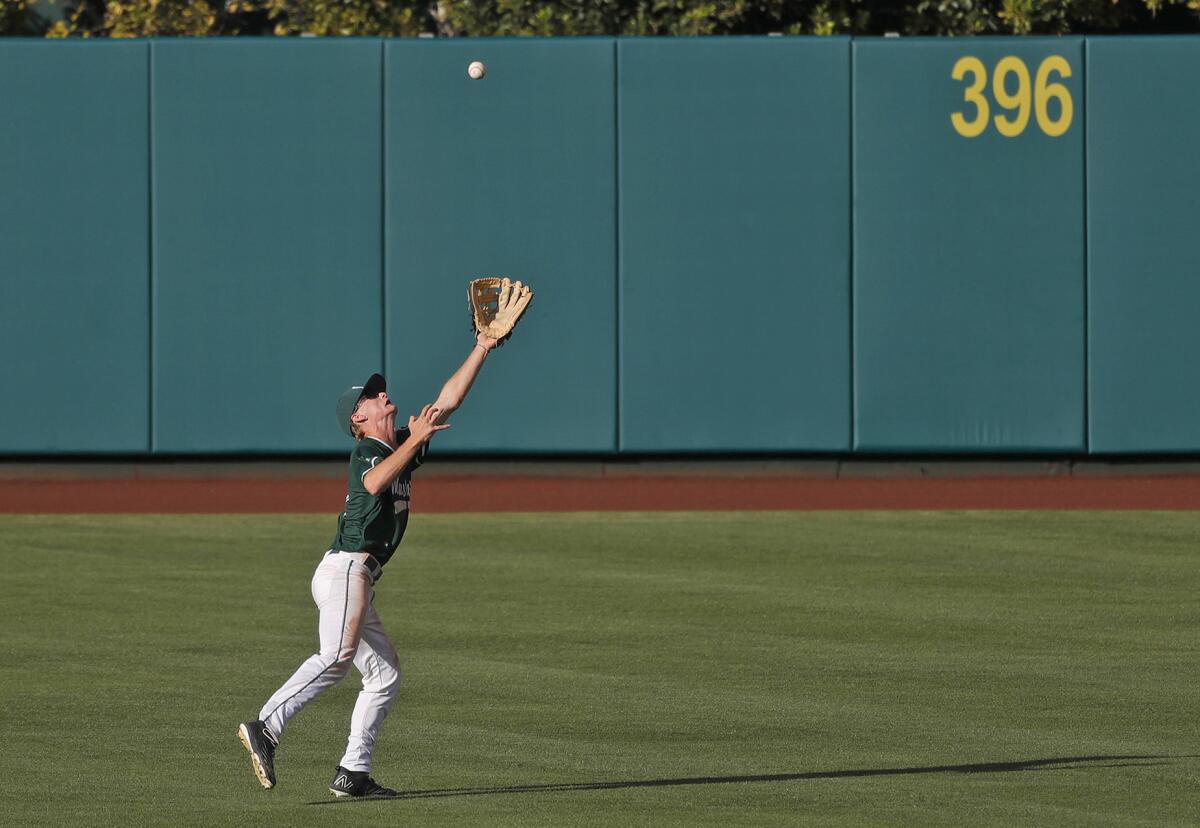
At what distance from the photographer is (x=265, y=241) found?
22.6m

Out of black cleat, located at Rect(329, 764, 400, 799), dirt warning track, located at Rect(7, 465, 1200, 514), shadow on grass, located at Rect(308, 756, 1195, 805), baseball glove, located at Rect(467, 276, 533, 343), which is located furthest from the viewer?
dirt warning track, located at Rect(7, 465, 1200, 514)

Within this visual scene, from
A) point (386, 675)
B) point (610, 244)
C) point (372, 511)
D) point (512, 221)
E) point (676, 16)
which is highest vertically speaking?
point (676, 16)

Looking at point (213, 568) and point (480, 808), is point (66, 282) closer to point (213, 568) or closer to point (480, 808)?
point (213, 568)

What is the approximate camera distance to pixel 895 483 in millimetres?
22453

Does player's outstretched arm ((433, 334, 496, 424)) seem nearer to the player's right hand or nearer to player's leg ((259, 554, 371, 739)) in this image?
the player's right hand

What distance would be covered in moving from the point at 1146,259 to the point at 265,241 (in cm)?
900

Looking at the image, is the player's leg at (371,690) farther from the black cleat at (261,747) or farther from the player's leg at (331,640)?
the black cleat at (261,747)

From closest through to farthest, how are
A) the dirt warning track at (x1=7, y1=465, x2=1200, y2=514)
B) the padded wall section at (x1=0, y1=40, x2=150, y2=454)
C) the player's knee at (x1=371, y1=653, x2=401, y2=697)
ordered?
the player's knee at (x1=371, y1=653, x2=401, y2=697) → the dirt warning track at (x1=7, y1=465, x2=1200, y2=514) → the padded wall section at (x1=0, y1=40, x2=150, y2=454)

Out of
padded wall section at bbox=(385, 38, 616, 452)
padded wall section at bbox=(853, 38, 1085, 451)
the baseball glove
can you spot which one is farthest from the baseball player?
padded wall section at bbox=(853, 38, 1085, 451)

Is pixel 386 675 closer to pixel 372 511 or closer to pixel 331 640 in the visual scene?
pixel 331 640

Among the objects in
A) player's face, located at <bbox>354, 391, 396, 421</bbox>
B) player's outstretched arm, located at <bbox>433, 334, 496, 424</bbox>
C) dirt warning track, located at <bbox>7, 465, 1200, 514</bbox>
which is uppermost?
player's outstretched arm, located at <bbox>433, 334, 496, 424</bbox>

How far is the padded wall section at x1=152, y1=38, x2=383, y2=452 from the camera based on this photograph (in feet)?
74.0

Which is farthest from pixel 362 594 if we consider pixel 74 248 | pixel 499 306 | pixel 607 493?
pixel 74 248

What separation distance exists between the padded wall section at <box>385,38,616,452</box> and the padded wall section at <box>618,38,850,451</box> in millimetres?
307
